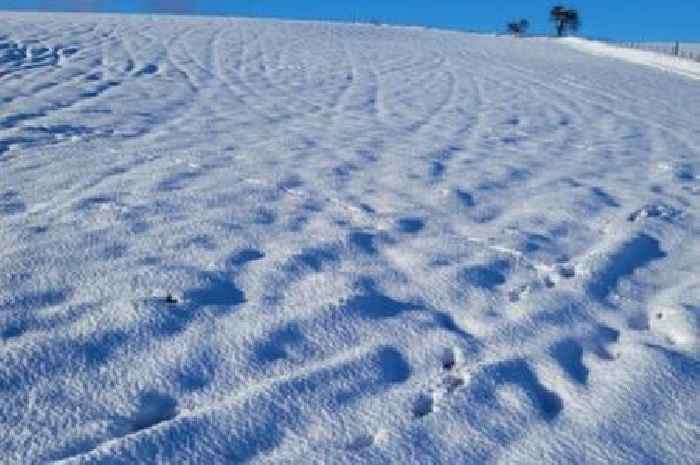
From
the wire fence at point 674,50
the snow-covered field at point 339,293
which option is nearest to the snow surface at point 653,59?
the wire fence at point 674,50

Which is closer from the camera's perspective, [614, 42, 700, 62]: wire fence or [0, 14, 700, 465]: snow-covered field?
[0, 14, 700, 465]: snow-covered field

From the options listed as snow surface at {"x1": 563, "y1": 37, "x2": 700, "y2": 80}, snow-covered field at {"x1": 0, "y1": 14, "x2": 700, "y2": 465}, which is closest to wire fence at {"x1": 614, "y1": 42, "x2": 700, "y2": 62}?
snow surface at {"x1": 563, "y1": 37, "x2": 700, "y2": 80}

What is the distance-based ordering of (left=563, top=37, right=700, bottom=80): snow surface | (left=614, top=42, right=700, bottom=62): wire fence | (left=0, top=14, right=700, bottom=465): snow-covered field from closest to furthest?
(left=0, top=14, right=700, bottom=465): snow-covered field, (left=563, top=37, right=700, bottom=80): snow surface, (left=614, top=42, right=700, bottom=62): wire fence

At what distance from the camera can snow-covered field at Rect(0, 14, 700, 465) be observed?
286 centimetres

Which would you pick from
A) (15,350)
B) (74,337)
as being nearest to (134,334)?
(74,337)

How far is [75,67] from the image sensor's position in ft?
41.5

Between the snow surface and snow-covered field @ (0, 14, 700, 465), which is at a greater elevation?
the snow surface

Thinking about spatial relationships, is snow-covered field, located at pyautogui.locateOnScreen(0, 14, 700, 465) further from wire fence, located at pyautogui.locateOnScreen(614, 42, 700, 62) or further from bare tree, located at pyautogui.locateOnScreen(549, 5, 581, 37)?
bare tree, located at pyautogui.locateOnScreen(549, 5, 581, 37)

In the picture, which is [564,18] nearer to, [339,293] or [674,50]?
[674,50]

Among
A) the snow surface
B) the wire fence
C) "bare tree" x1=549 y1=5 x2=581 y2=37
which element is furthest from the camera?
"bare tree" x1=549 y1=5 x2=581 y2=37

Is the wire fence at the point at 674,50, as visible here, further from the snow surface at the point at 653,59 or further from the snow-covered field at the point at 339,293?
the snow-covered field at the point at 339,293

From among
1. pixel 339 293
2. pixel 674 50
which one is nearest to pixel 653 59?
pixel 674 50

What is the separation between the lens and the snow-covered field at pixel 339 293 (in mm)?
2855

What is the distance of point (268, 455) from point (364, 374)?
674mm
